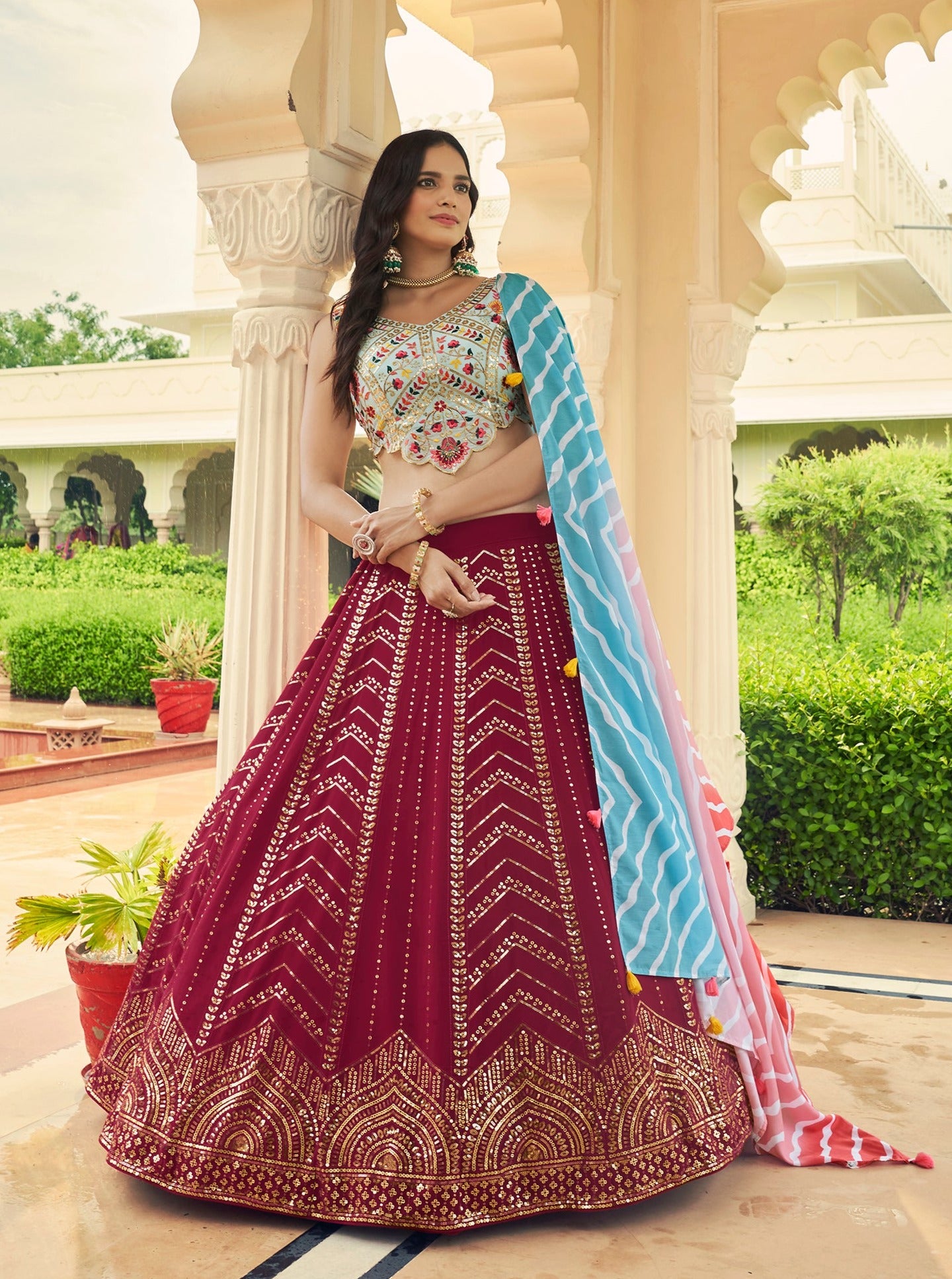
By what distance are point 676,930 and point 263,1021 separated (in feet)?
2.14

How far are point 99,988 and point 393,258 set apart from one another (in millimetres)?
1481

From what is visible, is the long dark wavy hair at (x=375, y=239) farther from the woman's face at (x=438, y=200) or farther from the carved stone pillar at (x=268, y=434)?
the carved stone pillar at (x=268, y=434)

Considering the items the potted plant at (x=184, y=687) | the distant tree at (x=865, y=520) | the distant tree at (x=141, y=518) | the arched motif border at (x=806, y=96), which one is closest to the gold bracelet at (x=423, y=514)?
the arched motif border at (x=806, y=96)

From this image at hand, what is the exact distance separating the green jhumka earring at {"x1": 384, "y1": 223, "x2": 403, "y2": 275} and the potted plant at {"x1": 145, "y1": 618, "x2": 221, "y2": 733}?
296 inches

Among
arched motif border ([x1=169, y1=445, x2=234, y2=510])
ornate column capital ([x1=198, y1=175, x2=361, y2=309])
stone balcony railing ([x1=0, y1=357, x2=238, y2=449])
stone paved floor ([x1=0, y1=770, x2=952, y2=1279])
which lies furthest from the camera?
arched motif border ([x1=169, y1=445, x2=234, y2=510])

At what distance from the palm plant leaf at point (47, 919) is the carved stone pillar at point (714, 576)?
2195 millimetres

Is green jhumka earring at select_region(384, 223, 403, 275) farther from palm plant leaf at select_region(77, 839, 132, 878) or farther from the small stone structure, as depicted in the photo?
the small stone structure

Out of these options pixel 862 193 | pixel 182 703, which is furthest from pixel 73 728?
pixel 862 193

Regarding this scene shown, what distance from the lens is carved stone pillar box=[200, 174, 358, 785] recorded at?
8.02ft

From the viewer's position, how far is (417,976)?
6.47 ft

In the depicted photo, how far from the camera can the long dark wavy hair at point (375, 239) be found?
2297mm

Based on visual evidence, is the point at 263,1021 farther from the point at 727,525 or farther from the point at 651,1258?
the point at 727,525

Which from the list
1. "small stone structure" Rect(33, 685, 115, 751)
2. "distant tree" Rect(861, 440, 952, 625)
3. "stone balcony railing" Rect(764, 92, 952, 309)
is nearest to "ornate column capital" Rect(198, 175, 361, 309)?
"small stone structure" Rect(33, 685, 115, 751)

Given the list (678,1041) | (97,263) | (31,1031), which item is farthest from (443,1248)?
(97,263)
